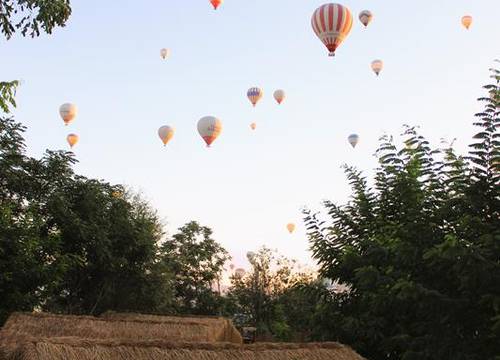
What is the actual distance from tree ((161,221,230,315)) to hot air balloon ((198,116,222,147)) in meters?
13.9

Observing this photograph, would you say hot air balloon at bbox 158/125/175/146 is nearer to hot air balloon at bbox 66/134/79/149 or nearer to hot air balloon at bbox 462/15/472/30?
hot air balloon at bbox 66/134/79/149

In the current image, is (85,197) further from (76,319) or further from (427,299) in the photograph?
(427,299)

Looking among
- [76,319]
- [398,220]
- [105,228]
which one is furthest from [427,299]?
[105,228]

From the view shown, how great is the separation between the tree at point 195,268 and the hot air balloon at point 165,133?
10.3 metres

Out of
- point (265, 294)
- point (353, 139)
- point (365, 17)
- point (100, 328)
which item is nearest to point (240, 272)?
point (265, 294)

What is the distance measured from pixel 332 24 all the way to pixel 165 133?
60.0ft

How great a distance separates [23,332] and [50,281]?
7585 mm

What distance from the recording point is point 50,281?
22.5m

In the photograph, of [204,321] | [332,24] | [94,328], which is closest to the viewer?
[94,328]

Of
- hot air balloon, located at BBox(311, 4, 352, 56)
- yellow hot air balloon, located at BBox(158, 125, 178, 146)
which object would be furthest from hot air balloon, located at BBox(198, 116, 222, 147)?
hot air balloon, located at BBox(311, 4, 352, 56)

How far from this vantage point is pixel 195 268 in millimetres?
47969

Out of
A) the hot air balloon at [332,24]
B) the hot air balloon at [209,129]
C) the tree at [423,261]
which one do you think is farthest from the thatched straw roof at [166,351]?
the hot air balloon at [209,129]

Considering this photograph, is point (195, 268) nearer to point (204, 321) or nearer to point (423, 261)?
point (204, 321)

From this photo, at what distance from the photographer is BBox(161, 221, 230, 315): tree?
4675 cm
